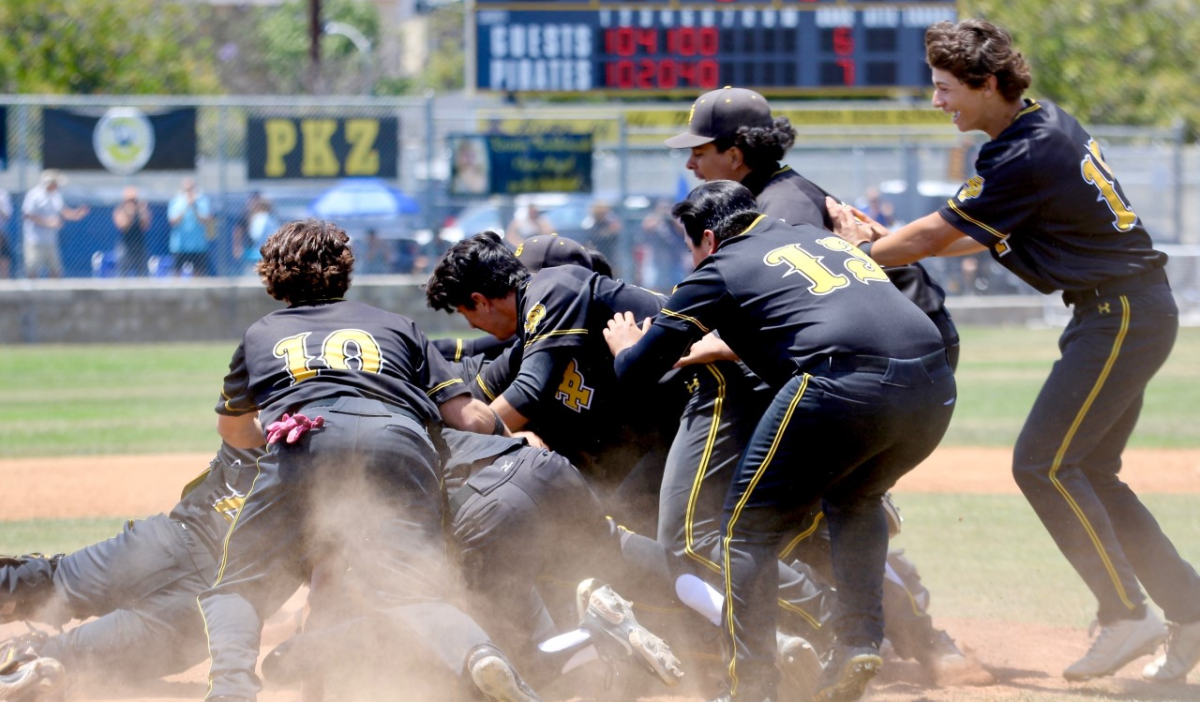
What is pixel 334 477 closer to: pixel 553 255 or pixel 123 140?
pixel 553 255

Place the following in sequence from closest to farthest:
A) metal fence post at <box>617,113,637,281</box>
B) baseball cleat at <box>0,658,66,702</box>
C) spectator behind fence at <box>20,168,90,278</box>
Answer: baseball cleat at <box>0,658,66,702</box>, spectator behind fence at <box>20,168,90,278</box>, metal fence post at <box>617,113,637,281</box>

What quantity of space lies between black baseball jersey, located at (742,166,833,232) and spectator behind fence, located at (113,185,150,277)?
45.3ft

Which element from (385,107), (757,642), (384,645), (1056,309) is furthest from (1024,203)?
(1056,309)

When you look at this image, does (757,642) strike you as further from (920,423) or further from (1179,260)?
(1179,260)

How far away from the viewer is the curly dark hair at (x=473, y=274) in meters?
5.12

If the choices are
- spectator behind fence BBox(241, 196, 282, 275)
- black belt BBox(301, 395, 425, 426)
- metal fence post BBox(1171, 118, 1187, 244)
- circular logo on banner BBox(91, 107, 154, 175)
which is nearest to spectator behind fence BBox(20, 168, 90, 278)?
circular logo on banner BBox(91, 107, 154, 175)

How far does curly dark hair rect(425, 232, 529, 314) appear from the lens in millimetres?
5121

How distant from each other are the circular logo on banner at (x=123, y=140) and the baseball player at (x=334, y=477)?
44.7 feet

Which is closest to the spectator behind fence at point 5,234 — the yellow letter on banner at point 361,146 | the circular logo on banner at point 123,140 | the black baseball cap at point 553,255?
the circular logo on banner at point 123,140

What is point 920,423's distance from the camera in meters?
4.30

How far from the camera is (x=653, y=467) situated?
5.34 m

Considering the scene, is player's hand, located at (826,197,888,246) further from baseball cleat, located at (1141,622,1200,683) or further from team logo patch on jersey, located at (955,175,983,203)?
baseball cleat, located at (1141,622,1200,683)

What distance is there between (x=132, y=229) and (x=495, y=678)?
15098 millimetres

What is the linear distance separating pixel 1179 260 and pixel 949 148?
3994 millimetres
